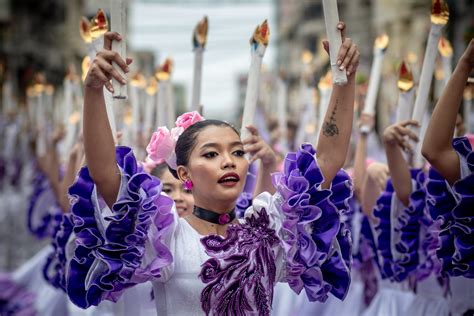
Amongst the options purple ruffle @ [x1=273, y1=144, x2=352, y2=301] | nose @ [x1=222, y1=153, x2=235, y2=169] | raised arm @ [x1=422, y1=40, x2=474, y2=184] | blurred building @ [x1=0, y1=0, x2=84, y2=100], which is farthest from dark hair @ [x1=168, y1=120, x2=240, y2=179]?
blurred building @ [x1=0, y1=0, x2=84, y2=100]

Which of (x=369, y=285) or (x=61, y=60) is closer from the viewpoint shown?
(x=369, y=285)

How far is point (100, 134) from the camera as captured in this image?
10.1 ft

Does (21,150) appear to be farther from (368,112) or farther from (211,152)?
(211,152)

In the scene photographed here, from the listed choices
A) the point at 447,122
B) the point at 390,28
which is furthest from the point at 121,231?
the point at 390,28

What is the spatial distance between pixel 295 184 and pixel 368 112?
2365mm

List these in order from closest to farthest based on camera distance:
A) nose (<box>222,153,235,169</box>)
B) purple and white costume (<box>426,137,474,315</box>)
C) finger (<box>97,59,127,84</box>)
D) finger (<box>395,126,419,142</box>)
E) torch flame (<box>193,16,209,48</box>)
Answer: finger (<box>97,59,127,84</box>) < nose (<box>222,153,235,169</box>) < purple and white costume (<box>426,137,474,315</box>) < finger (<box>395,126,419,142</box>) < torch flame (<box>193,16,209,48</box>)

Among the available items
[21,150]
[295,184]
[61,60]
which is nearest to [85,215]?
[295,184]

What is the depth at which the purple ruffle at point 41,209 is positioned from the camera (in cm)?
765

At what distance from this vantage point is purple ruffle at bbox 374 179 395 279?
15.9 feet

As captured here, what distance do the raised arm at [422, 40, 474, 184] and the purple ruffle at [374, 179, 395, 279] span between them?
49.3 inches

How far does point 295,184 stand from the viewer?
3289mm

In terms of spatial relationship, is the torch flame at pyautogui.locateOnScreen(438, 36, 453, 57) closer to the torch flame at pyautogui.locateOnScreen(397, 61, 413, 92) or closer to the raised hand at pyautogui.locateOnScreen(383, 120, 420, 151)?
the torch flame at pyautogui.locateOnScreen(397, 61, 413, 92)

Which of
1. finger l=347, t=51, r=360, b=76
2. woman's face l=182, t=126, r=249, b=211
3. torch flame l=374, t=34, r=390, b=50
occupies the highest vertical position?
finger l=347, t=51, r=360, b=76

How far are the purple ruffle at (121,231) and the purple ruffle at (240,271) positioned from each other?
0.17m
